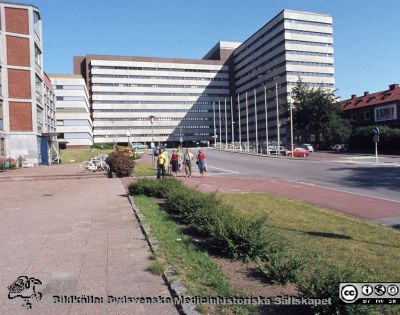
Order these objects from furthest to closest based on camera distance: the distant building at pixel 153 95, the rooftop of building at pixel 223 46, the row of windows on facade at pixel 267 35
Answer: the rooftop of building at pixel 223 46, the distant building at pixel 153 95, the row of windows on facade at pixel 267 35

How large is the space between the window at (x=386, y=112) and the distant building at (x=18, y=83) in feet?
158

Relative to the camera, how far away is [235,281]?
14.9 ft

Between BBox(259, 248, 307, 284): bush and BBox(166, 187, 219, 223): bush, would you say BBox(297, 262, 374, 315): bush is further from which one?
BBox(166, 187, 219, 223): bush

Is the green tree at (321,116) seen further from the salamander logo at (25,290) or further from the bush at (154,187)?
the salamander logo at (25,290)

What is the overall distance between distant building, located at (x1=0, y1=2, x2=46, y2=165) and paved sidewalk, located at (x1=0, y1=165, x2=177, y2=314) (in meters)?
25.5

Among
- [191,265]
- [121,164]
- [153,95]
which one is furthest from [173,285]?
[153,95]

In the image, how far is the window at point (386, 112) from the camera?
53.7 m

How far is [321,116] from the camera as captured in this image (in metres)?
60.8

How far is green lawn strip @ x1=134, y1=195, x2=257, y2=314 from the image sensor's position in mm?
4020

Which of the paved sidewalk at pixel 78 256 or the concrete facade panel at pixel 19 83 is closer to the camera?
the paved sidewalk at pixel 78 256

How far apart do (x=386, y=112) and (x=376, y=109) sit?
2.25 metres

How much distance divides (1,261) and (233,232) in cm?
364

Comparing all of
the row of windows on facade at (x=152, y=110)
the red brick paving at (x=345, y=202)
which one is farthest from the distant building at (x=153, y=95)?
the red brick paving at (x=345, y=202)

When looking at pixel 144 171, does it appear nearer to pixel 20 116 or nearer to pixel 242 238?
pixel 20 116
